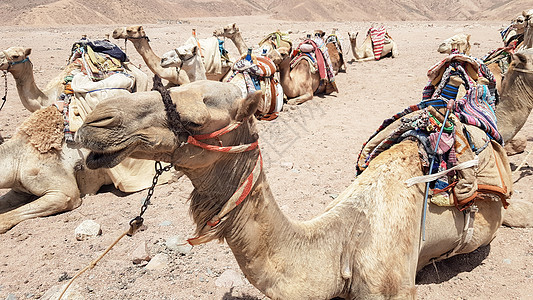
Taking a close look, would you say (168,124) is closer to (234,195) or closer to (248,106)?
(248,106)

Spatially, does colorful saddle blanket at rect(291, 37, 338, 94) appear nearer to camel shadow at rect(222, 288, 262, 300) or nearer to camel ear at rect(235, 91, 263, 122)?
camel shadow at rect(222, 288, 262, 300)

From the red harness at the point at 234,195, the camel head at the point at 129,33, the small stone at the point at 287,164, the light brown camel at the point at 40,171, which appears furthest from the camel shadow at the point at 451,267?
the camel head at the point at 129,33

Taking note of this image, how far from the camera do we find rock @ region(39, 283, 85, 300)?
124 inches

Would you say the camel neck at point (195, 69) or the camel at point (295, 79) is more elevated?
the camel neck at point (195, 69)

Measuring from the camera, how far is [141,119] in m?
1.67

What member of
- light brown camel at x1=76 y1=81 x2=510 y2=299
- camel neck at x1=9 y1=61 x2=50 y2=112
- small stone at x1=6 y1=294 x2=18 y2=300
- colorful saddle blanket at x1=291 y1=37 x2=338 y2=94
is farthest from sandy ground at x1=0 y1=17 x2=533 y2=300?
camel neck at x1=9 y1=61 x2=50 y2=112

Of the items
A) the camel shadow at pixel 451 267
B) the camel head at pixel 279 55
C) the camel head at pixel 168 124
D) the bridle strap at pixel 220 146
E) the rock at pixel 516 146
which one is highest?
the camel head at pixel 168 124

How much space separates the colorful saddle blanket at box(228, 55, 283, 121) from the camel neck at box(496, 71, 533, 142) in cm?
375

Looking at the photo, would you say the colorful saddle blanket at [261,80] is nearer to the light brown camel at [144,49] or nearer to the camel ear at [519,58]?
the light brown camel at [144,49]

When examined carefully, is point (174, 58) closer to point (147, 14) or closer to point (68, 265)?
point (68, 265)

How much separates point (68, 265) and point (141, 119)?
2.82 m

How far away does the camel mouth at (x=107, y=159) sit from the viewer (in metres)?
1.63

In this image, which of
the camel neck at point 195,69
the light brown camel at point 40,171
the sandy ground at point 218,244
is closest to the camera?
the sandy ground at point 218,244

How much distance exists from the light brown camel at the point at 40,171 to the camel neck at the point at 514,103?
4.79 meters
